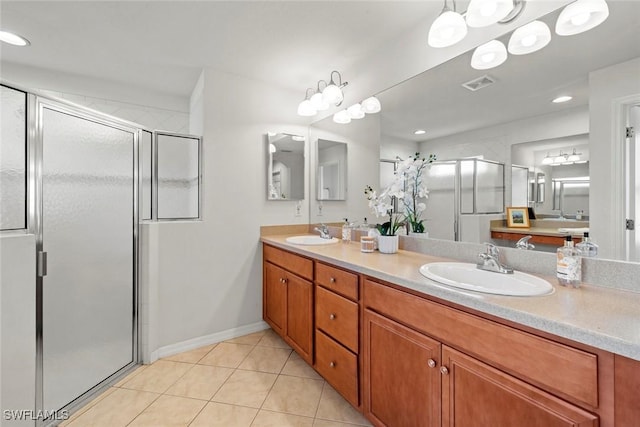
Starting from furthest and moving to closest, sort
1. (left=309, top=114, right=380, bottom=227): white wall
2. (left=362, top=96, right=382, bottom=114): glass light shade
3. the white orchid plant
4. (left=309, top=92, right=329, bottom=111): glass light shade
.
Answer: (left=309, top=92, right=329, bottom=111): glass light shade
(left=309, top=114, right=380, bottom=227): white wall
(left=362, top=96, right=382, bottom=114): glass light shade
the white orchid plant

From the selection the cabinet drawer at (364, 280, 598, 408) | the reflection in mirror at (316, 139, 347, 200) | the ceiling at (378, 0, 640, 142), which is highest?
the ceiling at (378, 0, 640, 142)

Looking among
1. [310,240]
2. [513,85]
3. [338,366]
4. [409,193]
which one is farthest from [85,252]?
[513,85]

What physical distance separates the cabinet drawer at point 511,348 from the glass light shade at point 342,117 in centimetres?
162

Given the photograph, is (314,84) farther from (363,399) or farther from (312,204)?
(363,399)

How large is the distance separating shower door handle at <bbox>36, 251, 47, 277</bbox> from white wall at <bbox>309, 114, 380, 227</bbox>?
191 cm

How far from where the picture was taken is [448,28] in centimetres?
131

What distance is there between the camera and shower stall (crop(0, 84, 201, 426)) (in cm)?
132

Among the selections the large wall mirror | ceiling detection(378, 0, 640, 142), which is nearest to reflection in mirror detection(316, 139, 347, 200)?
ceiling detection(378, 0, 640, 142)

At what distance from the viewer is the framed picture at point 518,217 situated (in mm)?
1313

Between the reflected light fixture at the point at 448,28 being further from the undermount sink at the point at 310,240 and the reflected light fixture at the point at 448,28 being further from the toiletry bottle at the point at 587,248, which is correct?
the undermount sink at the point at 310,240

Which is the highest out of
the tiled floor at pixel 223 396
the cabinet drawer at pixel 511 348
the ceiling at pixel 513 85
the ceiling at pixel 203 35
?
the ceiling at pixel 203 35

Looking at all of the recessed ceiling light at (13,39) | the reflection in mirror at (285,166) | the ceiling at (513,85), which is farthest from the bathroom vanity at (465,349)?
the recessed ceiling light at (13,39)

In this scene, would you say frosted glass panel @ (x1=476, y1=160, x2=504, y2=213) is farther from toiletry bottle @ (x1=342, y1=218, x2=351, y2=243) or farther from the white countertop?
toiletry bottle @ (x1=342, y1=218, x2=351, y2=243)

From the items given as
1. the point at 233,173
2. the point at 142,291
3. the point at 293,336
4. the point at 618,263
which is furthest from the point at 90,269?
the point at 618,263
